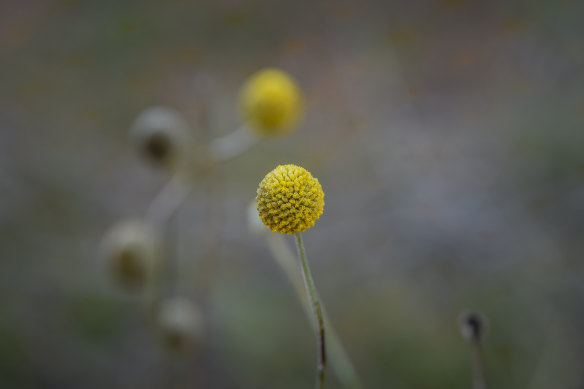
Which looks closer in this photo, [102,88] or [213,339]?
[213,339]

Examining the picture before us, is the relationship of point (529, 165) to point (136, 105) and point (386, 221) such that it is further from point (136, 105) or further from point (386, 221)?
point (136, 105)

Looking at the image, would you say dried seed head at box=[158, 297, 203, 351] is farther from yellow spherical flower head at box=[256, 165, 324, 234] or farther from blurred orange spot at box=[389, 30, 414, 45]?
blurred orange spot at box=[389, 30, 414, 45]

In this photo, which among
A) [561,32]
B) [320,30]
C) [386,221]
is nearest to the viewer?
[386,221]

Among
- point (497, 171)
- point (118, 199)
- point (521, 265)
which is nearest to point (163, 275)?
point (118, 199)

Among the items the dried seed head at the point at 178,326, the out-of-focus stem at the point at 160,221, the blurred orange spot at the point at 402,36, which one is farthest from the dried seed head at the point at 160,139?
the blurred orange spot at the point at 402,36

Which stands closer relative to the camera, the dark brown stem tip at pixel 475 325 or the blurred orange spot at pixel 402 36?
the dark brown stem tip at pixel 475 325

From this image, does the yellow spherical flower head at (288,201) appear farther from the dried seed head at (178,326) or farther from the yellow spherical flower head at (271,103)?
the yellow spherical flower head at (271,103)

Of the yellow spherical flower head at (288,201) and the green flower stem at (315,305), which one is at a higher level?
the yellow spherical flower head at (288,201)
